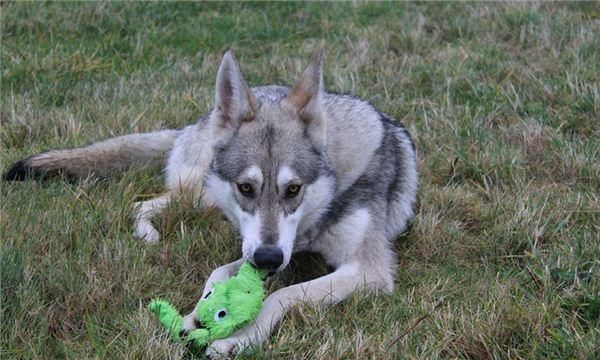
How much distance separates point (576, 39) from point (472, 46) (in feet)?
2.95

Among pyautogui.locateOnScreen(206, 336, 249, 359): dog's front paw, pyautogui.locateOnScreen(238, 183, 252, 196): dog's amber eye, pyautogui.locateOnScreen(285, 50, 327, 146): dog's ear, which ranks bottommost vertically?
pyautogui.locateOnScreen(206, 336, 249, 359): dog's front paw

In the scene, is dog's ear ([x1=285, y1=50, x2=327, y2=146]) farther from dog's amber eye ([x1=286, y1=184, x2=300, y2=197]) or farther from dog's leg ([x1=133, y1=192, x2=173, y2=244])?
dog's leg ([x1=133, y1=192, x2=173, y2=244])

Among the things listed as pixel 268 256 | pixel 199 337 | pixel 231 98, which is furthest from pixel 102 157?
pixel 199 337

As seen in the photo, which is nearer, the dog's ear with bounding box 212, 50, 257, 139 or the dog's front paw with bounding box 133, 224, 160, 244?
the dog's ear with bounding box 212, 50, 257, 139

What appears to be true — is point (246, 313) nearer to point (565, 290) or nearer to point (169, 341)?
point (169, 341)

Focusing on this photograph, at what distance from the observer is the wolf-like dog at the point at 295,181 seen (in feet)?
11.7

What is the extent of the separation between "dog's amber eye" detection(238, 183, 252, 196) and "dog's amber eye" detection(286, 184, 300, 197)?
0.18m

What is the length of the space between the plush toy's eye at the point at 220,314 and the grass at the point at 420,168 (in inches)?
7.6

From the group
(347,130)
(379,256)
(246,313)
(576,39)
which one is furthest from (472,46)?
(246,313)

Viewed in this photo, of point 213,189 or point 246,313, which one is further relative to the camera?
point 213,189

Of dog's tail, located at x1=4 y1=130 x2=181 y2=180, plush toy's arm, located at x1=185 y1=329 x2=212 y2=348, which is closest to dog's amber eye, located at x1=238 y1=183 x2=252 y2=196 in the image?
plush toy's arm, located at x1=185 y1=329 x2=212 y2=348

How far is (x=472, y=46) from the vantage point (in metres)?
7.13

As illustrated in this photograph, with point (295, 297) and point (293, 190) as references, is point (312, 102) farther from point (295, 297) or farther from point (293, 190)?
point (295, 297)

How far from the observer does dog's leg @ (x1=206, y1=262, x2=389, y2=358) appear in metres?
3.19
